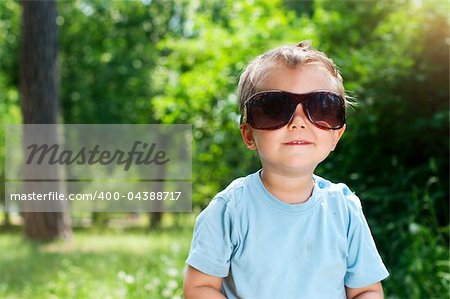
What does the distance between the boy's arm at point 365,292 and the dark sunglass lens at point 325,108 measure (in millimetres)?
486

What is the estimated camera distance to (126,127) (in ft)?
64.5

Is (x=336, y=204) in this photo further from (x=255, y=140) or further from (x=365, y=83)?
(x=365, y=83)

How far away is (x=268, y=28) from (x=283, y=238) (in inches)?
191

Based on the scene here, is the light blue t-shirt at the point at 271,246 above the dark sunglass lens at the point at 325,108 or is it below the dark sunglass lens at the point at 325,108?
below

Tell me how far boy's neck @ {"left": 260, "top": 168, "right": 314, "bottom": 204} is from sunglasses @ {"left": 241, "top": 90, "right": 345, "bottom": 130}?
0.16 meters

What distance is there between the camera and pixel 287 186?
207 centimetres

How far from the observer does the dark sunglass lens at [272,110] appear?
1979 millimetres

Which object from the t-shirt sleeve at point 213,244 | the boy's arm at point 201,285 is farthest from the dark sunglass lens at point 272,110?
the boy's arm at point 201,285

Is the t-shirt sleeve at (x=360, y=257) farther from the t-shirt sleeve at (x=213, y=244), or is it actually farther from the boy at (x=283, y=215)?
the t-shirt sleeve at (x=213, y=244)

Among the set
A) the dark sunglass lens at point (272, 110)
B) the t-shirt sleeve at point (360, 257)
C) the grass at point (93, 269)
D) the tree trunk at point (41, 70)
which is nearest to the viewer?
the dark sunglass lens at point (272, 110)

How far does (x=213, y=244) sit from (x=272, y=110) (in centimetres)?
40

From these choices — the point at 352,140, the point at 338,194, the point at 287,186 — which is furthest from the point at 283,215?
the point at 352,140

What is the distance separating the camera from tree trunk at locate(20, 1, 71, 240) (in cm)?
957

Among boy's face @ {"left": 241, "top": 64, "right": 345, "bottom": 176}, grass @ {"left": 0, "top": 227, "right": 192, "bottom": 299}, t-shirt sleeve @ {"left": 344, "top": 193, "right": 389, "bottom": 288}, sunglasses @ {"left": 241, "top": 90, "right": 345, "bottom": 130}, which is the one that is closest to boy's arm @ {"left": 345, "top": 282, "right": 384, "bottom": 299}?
→ t-shirt sleeve @ {"left": 344, "top": 193, "right": 389, "bottom": 288}
